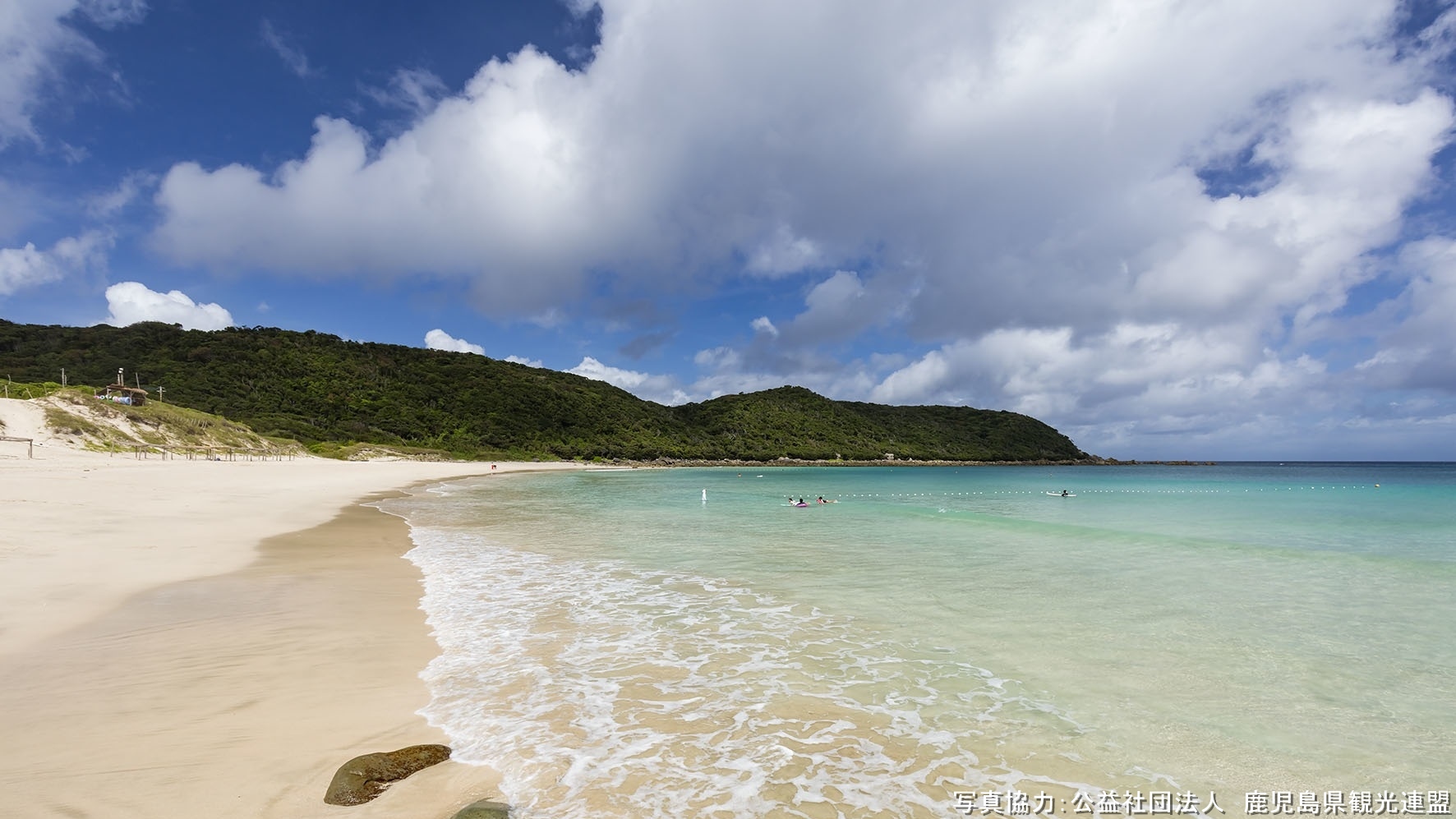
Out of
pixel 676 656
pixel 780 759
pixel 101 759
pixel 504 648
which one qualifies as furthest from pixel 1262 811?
pixel 101 759

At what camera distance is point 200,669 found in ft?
22.3

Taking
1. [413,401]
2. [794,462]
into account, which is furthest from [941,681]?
[794,462]

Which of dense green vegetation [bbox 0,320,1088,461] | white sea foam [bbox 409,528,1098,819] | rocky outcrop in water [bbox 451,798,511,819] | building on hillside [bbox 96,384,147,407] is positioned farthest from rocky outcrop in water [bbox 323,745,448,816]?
dense green vegetation [bbox 0,320,1088,461]

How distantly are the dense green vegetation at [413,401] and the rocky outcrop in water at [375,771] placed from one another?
287ft

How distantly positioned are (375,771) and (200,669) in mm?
3893

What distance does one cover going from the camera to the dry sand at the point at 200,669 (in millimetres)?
4383

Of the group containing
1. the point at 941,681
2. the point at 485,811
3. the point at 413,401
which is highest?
the point at 413,401

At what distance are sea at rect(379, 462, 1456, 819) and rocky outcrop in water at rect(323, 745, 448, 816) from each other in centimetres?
38

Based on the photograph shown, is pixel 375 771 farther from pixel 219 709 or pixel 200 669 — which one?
pixel 200 669

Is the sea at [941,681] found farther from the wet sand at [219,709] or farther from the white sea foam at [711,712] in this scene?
the wet sand at [219,709]

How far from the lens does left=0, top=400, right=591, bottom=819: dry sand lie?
4.38 m

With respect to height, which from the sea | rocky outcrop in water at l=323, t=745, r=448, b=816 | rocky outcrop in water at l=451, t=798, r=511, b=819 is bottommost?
the sea

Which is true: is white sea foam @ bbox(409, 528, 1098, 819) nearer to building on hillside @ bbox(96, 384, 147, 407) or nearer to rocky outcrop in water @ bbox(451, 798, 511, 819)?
rocky outcrop in water @ bbox(451, 798, 511, 819)

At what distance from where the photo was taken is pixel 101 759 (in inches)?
184
